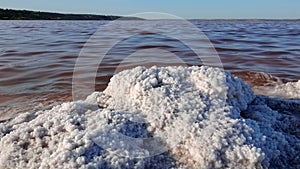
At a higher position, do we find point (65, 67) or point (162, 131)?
point (162, 131)

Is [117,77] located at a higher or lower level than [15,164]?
higher

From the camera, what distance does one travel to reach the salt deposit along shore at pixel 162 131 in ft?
6.01

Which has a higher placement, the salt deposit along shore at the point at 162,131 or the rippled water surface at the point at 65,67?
the salt deposit along shore at the point at 162,131

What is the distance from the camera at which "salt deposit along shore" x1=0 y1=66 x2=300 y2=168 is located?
183 cm

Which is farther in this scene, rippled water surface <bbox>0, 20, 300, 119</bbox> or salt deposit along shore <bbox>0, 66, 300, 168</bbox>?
rippled water surface <bbox>0, 20, 300, 119</bbox>

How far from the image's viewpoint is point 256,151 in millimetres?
1816

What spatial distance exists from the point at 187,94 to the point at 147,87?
292 millimetres

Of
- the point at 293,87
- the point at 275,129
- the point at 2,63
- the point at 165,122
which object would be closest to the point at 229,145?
the point at 165,122

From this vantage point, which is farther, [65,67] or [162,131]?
[65,67]

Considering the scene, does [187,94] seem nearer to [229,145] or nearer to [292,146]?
[229,145]

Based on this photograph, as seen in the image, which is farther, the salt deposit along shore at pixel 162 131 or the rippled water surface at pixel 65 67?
the rippled water surface at pixel 65 67

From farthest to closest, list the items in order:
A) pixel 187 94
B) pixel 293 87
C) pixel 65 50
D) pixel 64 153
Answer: pixel 65 50 → pixel 293 87 → pixel 187 94 → pixel 64 153

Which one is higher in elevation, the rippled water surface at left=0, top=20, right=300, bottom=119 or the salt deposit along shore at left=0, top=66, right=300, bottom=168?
the salt deposit along shore at left=0, top=66, right=300, bottom=168

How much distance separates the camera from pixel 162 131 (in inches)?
80.2
